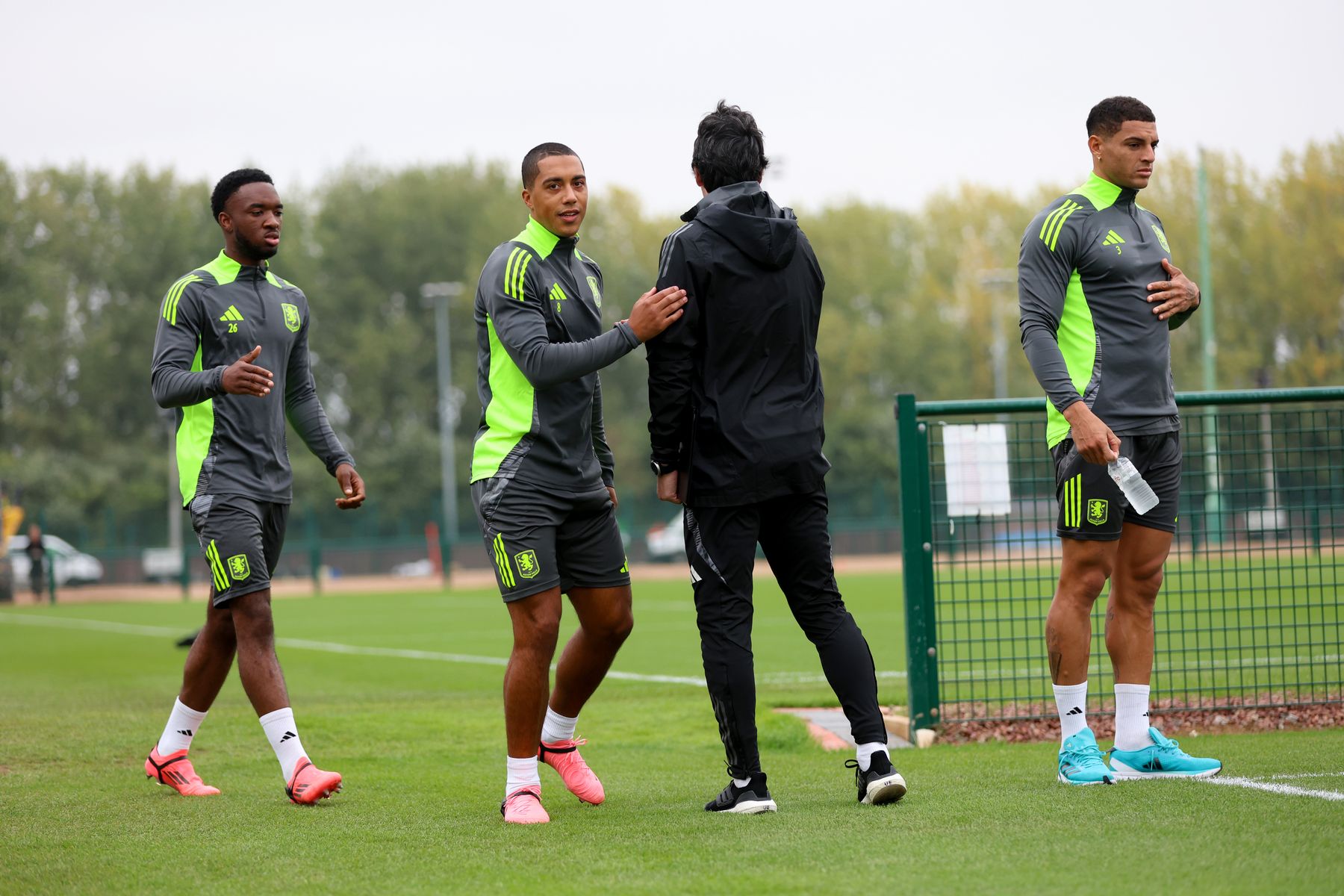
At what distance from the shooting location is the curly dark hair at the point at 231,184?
5.76 m

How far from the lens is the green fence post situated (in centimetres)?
675

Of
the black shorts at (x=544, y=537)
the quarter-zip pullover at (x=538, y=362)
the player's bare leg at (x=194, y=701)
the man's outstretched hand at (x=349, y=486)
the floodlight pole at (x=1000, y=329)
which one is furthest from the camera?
the floodlight pole at (x=1000, y=329)

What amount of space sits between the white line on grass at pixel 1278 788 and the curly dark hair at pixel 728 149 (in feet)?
8.69

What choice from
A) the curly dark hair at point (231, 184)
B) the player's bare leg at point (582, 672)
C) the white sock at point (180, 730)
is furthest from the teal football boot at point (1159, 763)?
the curly dark hair at point (231, 184)

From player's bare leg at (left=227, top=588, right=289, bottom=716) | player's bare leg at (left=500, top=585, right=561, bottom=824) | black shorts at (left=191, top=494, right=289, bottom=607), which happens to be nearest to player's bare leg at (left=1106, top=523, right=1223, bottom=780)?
player's bare leg at (left=500, top=585, right=561, bottom=824)

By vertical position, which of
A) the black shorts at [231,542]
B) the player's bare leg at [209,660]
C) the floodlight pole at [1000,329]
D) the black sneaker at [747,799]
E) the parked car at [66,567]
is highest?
the floodlight pole at [1000,329]

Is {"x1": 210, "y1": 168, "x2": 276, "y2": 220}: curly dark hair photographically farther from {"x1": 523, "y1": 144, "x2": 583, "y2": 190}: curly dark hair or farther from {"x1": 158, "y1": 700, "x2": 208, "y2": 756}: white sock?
{"x1": 158, "y1": 700, "x2": 208, "y2": 756}: white sock

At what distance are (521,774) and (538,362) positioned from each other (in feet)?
4.62

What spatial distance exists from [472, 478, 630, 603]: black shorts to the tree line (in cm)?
4006

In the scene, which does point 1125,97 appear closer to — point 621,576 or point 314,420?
point 621,576

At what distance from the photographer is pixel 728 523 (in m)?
4.77

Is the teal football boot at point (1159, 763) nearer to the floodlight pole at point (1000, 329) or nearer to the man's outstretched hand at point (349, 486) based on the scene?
the man's outstretched hand at point (349, 486)

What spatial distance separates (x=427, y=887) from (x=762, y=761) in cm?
288

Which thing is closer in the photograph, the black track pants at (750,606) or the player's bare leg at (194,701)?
the black track pants at (750,606)
